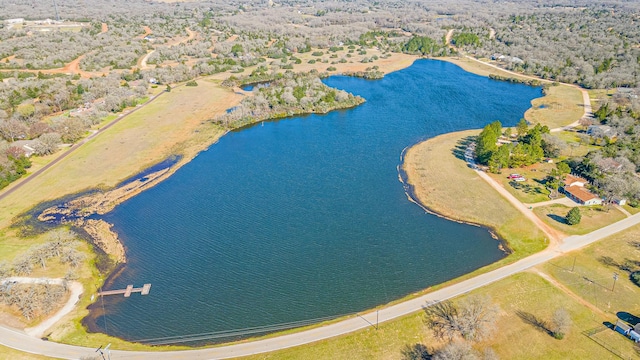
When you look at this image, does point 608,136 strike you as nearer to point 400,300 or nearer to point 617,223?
point 617,223

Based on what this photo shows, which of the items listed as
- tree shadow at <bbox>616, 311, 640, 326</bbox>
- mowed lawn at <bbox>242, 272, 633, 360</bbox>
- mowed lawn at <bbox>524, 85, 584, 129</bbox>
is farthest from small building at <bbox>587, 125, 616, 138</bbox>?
mowed lawn at <bbox>242, 272, 633, 360</bbox>

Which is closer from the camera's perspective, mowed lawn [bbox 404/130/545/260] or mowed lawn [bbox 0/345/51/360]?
mowed lawn [bbox 0/345/51/360]

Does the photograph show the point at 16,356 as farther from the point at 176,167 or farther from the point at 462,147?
the point at 462,147

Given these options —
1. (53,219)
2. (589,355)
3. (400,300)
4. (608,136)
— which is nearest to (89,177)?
(53,219)

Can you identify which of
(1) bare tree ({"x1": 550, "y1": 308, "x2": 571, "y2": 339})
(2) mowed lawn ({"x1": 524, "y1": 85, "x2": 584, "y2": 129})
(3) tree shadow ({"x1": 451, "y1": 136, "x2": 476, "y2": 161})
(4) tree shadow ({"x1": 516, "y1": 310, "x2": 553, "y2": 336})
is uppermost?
(2) mowed lawn ({"x1": 524, "y1": 85, "x2": 584, "y2": 129})

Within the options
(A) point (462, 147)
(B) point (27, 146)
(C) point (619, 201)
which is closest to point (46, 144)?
(B) point (27, 146)

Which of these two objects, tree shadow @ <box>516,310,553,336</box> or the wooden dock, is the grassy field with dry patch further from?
tree shadow @ <box>516,310,553,336</box>
